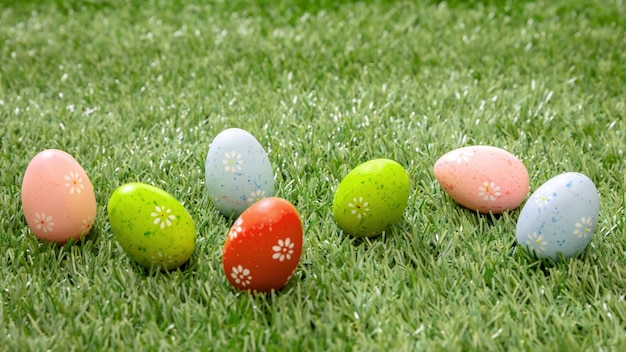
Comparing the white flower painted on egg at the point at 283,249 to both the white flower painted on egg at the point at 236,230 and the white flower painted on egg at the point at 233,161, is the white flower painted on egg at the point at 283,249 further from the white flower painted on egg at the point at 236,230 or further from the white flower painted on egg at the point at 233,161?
the white flower painted on egg at the point at 233,161

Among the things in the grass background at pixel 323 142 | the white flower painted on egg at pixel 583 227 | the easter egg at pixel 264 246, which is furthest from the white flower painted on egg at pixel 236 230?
the white flower painted on egg at pixel 583 227

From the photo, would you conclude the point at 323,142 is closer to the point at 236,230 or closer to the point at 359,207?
the point at 359,207

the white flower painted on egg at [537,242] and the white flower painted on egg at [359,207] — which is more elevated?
the white flower painted on egg at [359,207]

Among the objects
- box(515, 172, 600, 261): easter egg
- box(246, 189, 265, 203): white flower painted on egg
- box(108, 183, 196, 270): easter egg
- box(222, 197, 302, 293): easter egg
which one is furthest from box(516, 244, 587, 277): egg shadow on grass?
box(108, 183, 196, 270): easter egg

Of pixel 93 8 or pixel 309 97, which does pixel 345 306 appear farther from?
pixel 93 8

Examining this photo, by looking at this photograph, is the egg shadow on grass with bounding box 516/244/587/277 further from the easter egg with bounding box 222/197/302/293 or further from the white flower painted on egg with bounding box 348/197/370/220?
the easter egg with bounding box 222/197/302/293

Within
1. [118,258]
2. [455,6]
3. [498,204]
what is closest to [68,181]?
[118,258]

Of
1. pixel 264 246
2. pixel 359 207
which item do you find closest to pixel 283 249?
pixel 264 246
